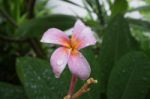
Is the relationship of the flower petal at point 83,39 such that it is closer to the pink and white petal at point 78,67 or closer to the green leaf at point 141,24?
the pink and white petal at point 78,67

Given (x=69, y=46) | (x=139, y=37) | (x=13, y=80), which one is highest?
(x=69, y=46)

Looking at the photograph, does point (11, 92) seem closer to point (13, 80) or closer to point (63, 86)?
point (63, 86)

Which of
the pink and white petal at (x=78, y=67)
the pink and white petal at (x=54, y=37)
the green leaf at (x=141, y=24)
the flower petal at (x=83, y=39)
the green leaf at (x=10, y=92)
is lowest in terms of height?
the green leaf at (x=141, y=24)

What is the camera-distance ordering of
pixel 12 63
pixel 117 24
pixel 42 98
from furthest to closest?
1. pixel 12 63
2. pixel 117 24
3. pixel 42 98

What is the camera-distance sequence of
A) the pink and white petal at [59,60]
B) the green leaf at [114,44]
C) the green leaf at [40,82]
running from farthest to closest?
the green leaf at [114,44]
the green leaf at [40,82]
the pink and white petal at [59,60]

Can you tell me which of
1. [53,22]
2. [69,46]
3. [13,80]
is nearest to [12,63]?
[13,80]

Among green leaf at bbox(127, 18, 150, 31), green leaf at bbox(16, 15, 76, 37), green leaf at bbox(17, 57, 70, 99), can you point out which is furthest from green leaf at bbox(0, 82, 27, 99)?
green leaf at bbox(127, 18, 150, 31)

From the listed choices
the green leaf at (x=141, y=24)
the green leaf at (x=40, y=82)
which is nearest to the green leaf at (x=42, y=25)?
the green leaf at (x=141, y=24)
